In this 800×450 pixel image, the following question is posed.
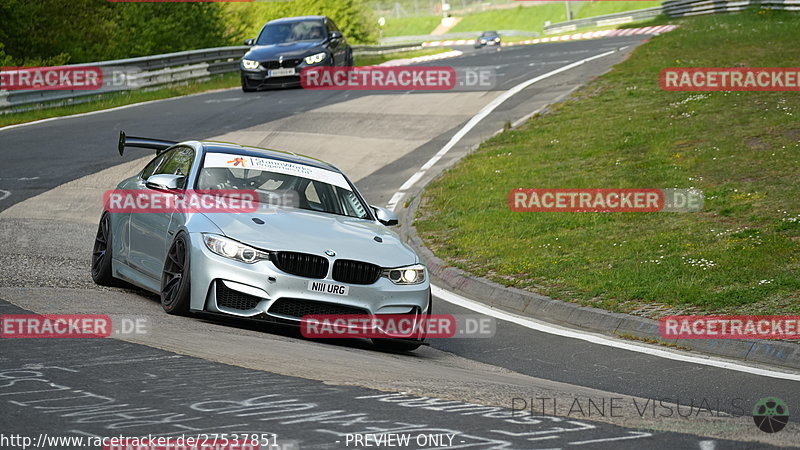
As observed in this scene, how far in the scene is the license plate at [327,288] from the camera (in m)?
8.53

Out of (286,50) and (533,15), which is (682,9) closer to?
(286,50)

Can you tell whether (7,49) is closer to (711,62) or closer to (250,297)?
(711,62)

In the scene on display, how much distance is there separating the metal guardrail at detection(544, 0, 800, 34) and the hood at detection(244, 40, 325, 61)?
21.7m

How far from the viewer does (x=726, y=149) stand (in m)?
17.6

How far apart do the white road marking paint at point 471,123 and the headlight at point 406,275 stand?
314 inches

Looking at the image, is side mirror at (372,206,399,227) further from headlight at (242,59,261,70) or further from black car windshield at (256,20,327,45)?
black car windshield at (256,20,327,45)

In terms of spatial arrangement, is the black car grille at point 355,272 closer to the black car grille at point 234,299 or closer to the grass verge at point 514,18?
the black car grille at point 234,299

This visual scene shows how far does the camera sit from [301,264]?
8586 mm

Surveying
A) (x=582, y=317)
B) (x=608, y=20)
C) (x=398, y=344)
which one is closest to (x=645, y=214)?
(x=582, y=317)

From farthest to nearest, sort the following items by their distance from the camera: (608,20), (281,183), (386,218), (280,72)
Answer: (608,20) → (280,72) → (386,218) → (281,183)

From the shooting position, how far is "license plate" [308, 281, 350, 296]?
8531 millimetres

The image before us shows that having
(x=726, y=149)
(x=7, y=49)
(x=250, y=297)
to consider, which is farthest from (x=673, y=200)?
(x=7, y=49)

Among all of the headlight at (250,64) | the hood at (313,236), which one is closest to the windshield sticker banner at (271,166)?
the hood at (313,236)

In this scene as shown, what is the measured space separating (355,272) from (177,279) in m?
1.43
